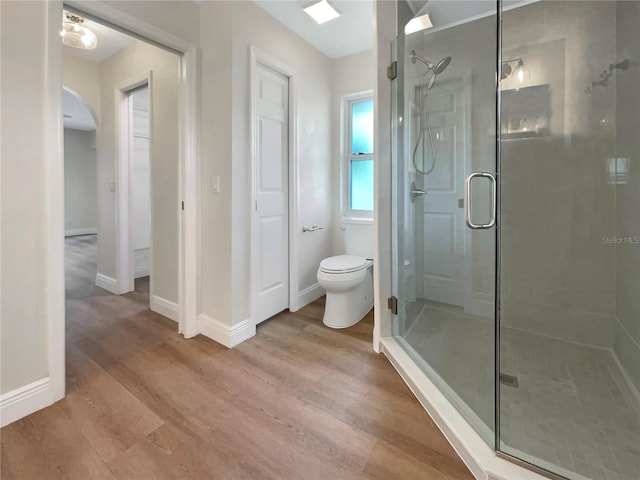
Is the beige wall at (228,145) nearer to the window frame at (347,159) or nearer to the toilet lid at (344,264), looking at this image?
the toilet lid at (344,264)

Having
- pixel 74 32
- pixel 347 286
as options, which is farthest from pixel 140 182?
pixel 347 286

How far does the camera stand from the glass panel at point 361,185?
10.0ft

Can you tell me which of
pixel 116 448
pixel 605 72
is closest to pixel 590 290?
pixel 605 72

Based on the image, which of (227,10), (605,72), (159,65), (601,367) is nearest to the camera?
(601,367)

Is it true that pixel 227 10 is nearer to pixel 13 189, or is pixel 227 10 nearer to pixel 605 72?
pixel 13 189

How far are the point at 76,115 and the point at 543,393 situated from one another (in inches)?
319

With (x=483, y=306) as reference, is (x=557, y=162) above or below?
above

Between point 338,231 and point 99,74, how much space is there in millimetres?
2956

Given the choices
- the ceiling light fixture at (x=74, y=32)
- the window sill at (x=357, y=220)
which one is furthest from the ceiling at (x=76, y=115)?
the window sill at (x=357, y=220)

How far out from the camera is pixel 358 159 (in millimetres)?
3092

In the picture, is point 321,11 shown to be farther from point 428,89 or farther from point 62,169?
point 62,169

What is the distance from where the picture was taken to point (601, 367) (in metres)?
1.75

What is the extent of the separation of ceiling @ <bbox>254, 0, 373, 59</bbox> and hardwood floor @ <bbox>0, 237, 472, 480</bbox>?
2383 mm

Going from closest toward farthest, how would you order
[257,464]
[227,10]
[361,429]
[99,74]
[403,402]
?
[257,464], [361,429], [403,402], [227,10], [99,74]
